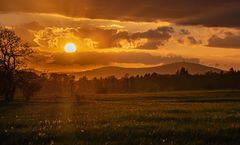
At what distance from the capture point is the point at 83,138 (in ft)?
61.2

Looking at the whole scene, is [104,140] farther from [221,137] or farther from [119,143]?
[221,137]

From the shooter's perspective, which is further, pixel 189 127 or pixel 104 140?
pixel 189 127

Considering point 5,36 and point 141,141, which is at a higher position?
point 5,36

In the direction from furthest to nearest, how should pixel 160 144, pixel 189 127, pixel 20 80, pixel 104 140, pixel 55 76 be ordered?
pixel 55 76 < pixel 20 80 < pixel 189 127 < pixel 104 140 < pixel 160 144

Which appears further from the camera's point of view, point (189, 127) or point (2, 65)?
point (2, 65)

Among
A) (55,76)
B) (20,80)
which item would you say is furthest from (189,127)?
(55,76)

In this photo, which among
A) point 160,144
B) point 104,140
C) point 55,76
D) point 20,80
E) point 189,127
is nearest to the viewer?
point 160,144

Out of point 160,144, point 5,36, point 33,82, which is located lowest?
point 160,144

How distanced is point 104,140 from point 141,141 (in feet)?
5.43

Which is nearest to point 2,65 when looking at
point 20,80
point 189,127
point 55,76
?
point 20,80

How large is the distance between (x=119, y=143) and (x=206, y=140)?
3.21 meters

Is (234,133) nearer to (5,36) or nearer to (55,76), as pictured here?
(5,36)

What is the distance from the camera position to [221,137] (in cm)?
1814

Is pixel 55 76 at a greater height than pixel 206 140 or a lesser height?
greater
